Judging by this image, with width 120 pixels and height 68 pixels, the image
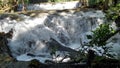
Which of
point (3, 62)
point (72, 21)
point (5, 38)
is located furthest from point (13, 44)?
point (3, 62)

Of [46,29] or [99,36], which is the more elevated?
[99,36]

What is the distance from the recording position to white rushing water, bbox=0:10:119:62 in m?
13.0

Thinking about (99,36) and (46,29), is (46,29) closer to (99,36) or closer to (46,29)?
(46,29)

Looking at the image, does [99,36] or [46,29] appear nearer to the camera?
[99,36]

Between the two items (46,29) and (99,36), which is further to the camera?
(46,29)

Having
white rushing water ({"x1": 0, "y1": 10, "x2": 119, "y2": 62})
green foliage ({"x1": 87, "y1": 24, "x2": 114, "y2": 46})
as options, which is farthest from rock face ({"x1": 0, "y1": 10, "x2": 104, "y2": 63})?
green foliage ({"x1": 87, "y1": 24, "x2": 114, "y2": 46})

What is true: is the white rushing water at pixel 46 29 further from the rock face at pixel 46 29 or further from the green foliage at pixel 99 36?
the green foliage at pixel 99 36

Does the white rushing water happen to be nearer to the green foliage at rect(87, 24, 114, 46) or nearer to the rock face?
the rock face

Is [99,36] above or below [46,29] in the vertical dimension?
above

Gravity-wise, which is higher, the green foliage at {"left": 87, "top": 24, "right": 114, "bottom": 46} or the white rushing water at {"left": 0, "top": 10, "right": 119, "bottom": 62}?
the green foliage at {"left": 87, "top": 24, "right": 114, "bottom": 46}

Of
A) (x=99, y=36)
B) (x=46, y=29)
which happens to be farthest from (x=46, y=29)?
(x=99, y=36)

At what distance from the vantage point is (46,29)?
566 inches

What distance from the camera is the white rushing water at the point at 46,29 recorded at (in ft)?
42.6

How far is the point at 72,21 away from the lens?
15.0m
